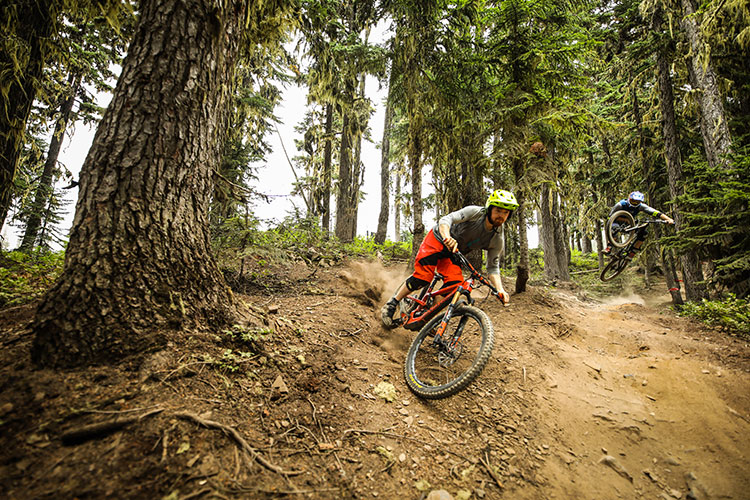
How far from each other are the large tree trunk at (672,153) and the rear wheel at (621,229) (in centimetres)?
227

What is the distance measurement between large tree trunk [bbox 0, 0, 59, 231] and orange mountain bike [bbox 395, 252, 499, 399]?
6115 millimetres

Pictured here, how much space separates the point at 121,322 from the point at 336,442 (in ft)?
6.84

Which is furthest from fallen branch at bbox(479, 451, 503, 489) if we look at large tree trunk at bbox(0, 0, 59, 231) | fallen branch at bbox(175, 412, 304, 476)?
large tree trunk at bbox(0, 0, 59, 231)

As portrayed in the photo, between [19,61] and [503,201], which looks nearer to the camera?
[19,61]

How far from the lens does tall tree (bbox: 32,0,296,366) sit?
7.61 feet

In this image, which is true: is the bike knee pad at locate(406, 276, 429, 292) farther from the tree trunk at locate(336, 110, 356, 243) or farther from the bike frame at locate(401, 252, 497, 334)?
the tree trunk at locate(336, 110, 356, 243)

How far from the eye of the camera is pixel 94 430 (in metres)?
1.79

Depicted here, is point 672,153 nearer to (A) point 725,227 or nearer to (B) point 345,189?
(A) point 725,227

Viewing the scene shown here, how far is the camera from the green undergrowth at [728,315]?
5.76 metres

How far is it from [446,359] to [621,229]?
7.48m

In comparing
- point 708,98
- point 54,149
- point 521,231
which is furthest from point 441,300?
point 54,149

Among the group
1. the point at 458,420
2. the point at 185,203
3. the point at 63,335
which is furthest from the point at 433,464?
the point at 185,203

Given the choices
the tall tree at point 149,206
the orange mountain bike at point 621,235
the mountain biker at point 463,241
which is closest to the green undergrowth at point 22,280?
the tall tree at point 149,206

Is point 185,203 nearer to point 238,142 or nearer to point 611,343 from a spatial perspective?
point 611,343
